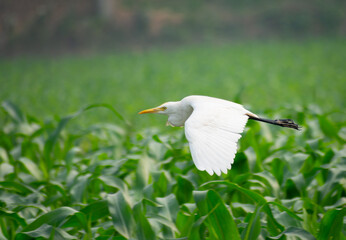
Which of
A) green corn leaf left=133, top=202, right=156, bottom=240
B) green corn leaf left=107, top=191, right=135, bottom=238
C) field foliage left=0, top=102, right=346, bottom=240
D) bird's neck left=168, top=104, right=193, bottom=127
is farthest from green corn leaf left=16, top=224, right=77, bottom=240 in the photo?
bird's neck left=168, top=104, right=193, bottom=127

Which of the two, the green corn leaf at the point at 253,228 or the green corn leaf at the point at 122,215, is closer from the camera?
the green corn leaf at the point at 253,228

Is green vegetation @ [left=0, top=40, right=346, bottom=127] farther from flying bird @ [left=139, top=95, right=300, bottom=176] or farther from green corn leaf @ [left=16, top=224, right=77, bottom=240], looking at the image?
green corn leaf @ [left=16, top=224, right=77, bottom=240]

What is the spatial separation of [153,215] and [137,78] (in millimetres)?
8502

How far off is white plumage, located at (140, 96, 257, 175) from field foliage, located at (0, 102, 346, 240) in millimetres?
300

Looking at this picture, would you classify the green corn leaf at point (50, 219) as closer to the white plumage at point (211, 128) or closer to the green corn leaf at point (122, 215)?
the green corn leaf at point (122, 215)

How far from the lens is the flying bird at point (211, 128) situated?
189cm

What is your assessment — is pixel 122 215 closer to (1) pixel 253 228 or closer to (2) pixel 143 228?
(2) pixel 143 228

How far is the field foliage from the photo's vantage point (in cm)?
227

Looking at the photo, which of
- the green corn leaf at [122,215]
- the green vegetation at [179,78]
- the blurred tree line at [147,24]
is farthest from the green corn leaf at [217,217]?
the blurred tree line at [147,24]

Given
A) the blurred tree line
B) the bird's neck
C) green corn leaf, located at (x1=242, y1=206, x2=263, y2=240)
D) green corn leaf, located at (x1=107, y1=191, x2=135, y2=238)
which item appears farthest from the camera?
the blurred tree line

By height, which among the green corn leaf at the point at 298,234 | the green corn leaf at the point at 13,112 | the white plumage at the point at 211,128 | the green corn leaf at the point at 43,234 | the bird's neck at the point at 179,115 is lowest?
the green corn leaf at the point at 13,112

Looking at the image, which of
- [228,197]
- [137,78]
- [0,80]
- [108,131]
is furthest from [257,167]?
[0,80]

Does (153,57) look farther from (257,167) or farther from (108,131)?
(257,167)

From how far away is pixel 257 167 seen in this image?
3104 mm
